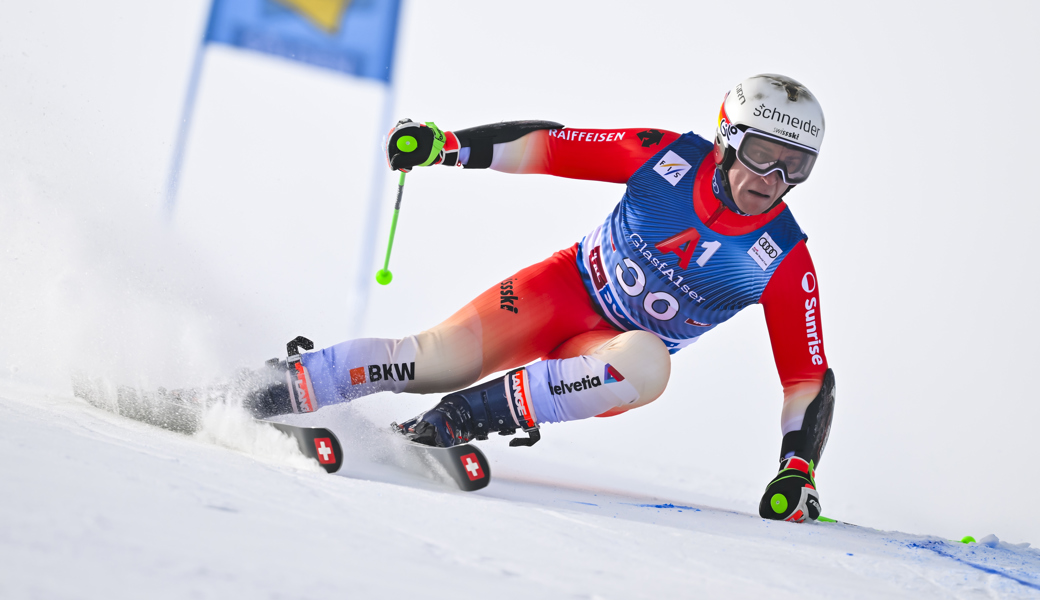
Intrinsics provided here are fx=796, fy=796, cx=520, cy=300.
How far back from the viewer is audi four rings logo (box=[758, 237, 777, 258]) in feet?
6.84

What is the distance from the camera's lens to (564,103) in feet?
15.7

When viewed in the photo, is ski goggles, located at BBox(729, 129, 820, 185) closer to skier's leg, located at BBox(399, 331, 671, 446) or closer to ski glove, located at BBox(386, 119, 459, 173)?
skier's leg, located at BBox(399, 331, 671, 446)

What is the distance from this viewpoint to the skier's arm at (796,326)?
2100 millimetres

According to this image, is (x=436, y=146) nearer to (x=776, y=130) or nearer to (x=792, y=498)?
(x=776, y=130)

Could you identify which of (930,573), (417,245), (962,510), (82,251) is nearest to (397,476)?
(930,573)

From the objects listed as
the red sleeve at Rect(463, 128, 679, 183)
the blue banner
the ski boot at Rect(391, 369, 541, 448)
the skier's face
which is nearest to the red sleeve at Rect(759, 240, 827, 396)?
the skier's face

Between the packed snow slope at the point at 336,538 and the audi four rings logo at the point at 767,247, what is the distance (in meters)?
0.70

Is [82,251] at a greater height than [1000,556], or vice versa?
[82,251]

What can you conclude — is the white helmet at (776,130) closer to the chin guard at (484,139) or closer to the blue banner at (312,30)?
the chin guard at (484,139)

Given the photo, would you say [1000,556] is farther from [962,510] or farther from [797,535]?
[962,510]

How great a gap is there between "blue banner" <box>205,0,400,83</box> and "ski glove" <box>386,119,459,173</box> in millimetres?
2532

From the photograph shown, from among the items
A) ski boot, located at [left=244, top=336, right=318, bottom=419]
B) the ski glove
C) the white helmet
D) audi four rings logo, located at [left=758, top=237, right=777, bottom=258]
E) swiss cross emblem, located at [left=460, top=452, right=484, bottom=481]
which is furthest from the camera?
the ski glove

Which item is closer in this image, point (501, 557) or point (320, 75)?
point (501, 557)

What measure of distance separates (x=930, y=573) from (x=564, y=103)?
3.87m
